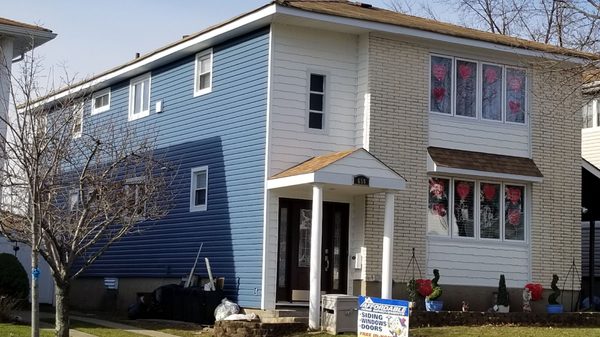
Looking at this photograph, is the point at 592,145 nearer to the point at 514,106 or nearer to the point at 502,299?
the point at 514,106

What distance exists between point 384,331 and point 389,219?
556cm

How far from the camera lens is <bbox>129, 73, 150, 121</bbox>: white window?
89.8 ft

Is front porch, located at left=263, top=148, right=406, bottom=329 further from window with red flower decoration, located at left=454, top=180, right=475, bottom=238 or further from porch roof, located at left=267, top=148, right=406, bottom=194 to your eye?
window with red flower decoration, located at left=454, top=180, right=475, bottom=238

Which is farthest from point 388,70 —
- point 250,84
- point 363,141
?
point 250,84

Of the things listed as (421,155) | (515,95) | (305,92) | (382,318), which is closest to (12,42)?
(305,92)

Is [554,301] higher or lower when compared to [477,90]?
lower

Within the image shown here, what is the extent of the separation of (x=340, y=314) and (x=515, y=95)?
8038 millimetres

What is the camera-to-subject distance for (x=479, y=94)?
24219 millimetres

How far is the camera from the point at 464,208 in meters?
23.8

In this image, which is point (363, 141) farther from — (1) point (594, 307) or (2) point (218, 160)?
(1) point (594, 307)

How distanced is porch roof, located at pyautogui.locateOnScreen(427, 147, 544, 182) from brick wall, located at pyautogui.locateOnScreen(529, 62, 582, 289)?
528 millimetres

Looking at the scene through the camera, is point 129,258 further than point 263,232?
Yes

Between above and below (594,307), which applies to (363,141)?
above

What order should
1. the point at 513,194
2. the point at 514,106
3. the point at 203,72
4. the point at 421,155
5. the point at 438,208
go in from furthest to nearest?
the point at 203,72, the point at 514,106, the point at 513,194, the point at 438,208, the point at 421,155
